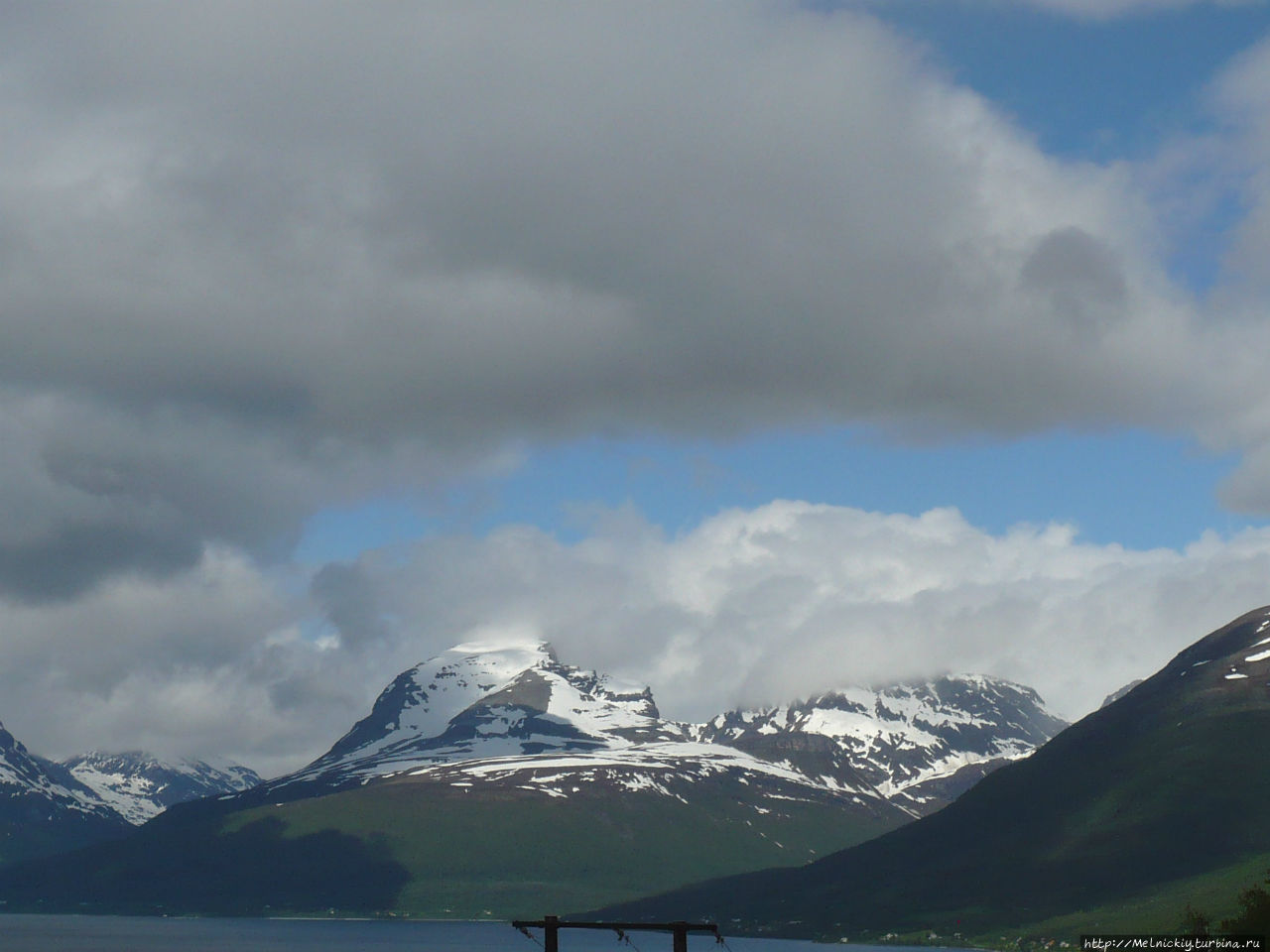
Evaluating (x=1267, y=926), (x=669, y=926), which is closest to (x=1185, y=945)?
(x=1267, y=926)

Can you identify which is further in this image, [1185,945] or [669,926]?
[1185,945]

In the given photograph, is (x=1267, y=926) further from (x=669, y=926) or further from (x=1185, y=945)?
(x=669, y=926)

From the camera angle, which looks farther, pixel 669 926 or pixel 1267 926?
pixel 1267 926

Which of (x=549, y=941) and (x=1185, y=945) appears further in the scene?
(x=1185, y=945)

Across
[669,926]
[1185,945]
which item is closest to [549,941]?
[669,926]

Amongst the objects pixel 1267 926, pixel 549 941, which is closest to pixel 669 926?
pixel 549 941

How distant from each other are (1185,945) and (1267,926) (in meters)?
8.85

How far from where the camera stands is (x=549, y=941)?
9488 cm

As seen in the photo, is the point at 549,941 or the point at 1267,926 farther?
the point at 1267,926

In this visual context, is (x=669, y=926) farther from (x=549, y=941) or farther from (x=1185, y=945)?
(x=1185, y=945)

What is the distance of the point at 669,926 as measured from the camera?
89312 millimetres

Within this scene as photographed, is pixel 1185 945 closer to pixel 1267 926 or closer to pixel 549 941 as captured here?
pixel 1267 926

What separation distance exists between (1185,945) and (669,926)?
3677 inches

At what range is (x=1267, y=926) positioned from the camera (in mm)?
155625
